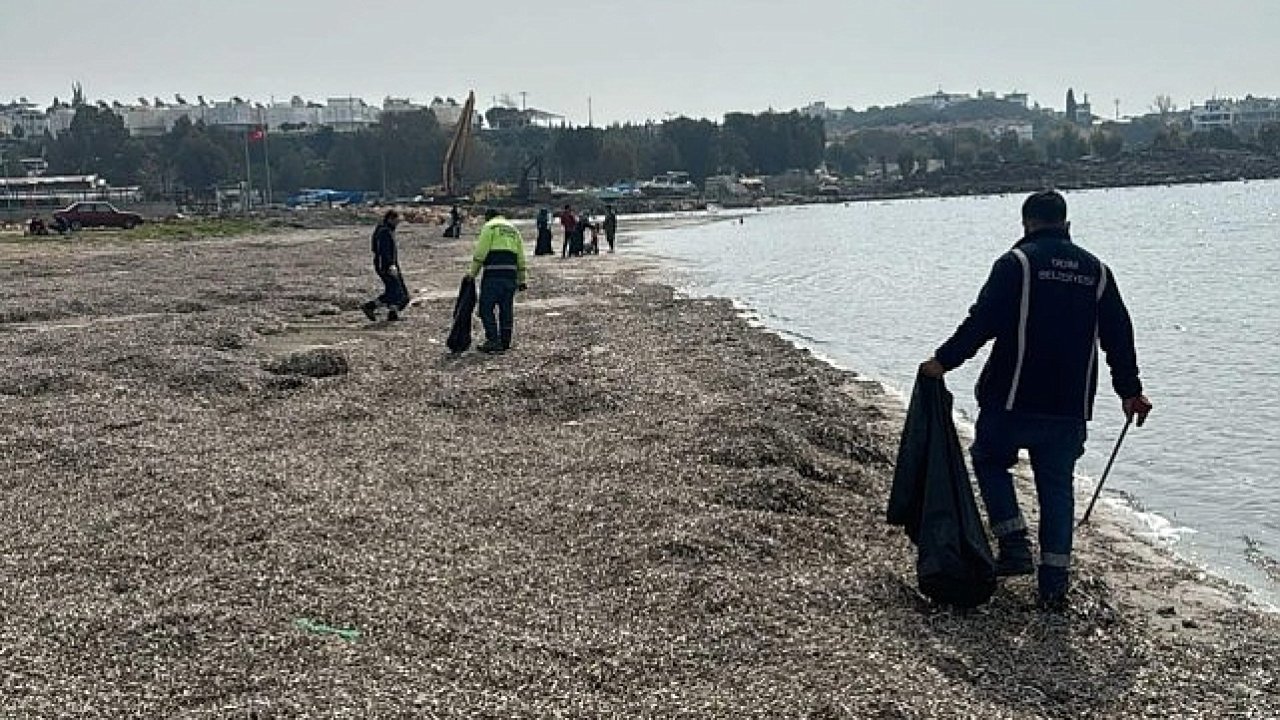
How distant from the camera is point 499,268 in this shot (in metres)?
17.0

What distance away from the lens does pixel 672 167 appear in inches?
7397

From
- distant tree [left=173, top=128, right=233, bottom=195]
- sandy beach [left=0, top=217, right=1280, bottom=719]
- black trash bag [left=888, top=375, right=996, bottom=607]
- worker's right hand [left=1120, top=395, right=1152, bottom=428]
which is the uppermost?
distant tree [left=173, top=128, right=233, bottom=195]

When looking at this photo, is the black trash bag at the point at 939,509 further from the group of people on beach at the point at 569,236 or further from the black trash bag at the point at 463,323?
the group of people on beach at the point at 569,236

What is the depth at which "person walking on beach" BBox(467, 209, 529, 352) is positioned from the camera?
16.9 m

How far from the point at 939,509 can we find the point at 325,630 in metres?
3.13

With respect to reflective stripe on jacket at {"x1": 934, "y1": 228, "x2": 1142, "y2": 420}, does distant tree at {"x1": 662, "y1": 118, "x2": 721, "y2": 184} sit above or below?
above

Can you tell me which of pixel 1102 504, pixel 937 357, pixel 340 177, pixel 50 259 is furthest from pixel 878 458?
pixel 340 177

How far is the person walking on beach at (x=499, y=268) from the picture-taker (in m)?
16.9

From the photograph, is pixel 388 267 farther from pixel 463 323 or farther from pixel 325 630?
pixel 325 630

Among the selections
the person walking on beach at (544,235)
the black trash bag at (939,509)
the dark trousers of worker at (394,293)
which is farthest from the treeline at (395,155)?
the black trash bag at (939,509)

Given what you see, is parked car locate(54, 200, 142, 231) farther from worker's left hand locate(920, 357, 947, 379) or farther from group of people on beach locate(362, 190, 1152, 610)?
group of people on beach locate(362, 190, 1152, 610)

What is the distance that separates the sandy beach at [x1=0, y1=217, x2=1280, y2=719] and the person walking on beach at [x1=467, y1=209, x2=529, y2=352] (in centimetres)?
160

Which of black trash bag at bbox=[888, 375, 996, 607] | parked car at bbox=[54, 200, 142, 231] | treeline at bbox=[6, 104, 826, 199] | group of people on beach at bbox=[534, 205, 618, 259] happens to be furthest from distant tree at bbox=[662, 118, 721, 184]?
black trash bag at bbox=[888, 375, 996, 607]

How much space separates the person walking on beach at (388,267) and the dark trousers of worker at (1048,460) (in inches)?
563
